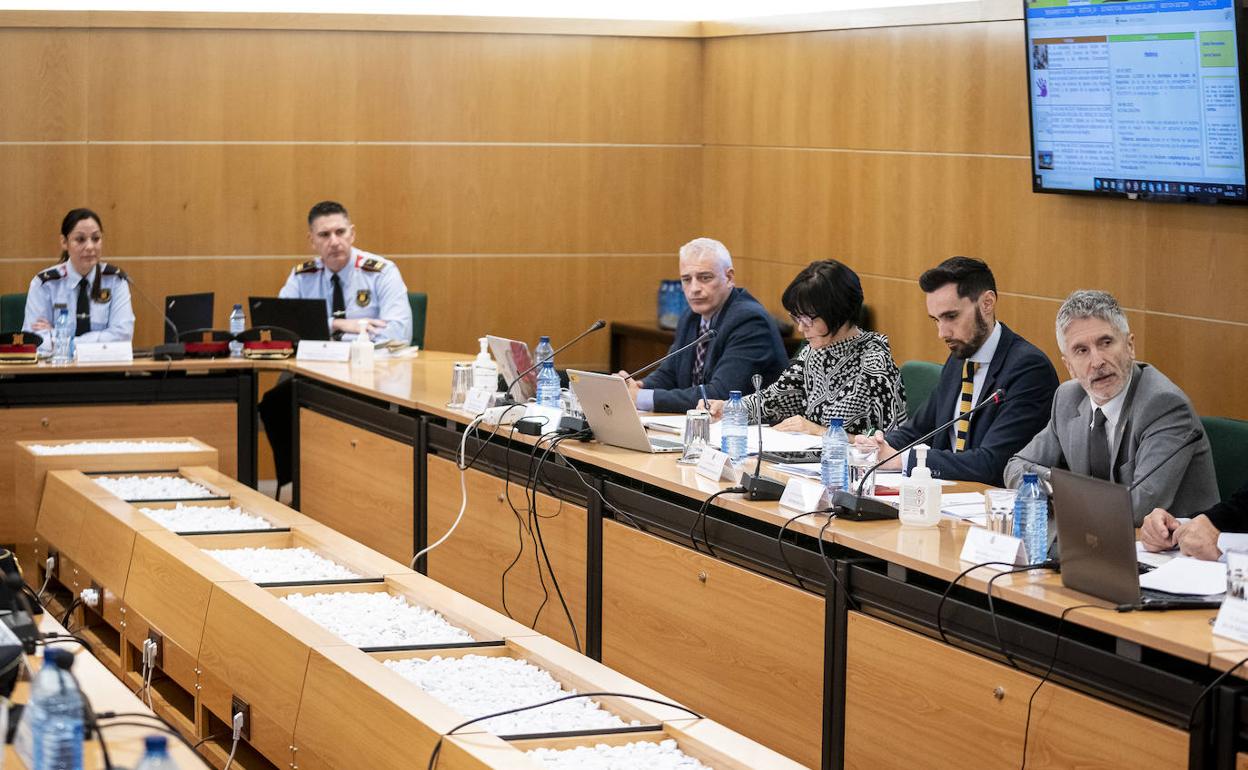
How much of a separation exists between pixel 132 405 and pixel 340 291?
1.10 m

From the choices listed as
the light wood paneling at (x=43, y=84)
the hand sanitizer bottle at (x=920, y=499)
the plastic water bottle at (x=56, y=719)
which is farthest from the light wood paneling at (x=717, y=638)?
the light wood paneling at (x=43, y=84)

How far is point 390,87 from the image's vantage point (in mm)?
7527

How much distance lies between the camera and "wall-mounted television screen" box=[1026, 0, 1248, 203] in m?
4.71

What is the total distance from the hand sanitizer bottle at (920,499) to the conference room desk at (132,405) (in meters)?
3.41

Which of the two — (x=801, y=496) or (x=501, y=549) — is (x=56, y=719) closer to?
(x=801, y=496)

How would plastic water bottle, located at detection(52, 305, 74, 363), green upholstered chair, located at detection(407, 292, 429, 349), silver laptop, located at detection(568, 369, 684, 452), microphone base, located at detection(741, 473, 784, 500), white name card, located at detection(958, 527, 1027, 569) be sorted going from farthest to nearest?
green upholstered chair, located at detection(407, 292, 429, 349) < plastic water bottle, located at detection(52, 305, 74, 363) < silver laptop, located at detection(568, 369, 684, 452) < microphone base, located at detection(741, 473, 784, 500) < white name card, located at detection(958, 527, 1027, 569)

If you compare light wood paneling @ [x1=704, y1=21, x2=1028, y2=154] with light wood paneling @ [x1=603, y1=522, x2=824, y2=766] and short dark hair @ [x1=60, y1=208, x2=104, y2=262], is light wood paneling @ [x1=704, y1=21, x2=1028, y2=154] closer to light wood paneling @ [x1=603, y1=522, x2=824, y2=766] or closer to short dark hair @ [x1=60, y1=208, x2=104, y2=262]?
light wood paneling @ [x1=603, y1=522, x2=824, y2=766]

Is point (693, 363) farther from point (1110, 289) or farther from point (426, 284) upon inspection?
point (426, 284)

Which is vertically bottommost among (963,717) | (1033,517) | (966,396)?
(963,717)

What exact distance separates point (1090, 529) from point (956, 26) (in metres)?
3.73

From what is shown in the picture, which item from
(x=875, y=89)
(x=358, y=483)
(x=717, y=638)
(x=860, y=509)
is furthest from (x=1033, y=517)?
(x=875, y=89)

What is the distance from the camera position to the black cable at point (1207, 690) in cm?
233

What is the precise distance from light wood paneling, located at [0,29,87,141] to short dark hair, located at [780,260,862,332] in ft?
13.1

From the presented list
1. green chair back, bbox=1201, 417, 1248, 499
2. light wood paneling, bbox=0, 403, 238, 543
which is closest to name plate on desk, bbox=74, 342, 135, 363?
light wood paneling, bbox=0, 403, 238, 543
